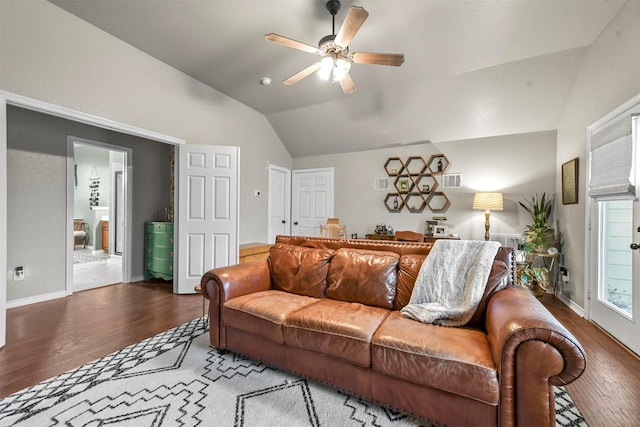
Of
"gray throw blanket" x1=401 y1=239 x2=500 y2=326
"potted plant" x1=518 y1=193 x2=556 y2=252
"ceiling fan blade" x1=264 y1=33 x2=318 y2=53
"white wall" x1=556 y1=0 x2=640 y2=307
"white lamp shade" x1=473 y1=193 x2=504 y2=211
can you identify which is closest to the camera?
"gray throw blanket" x1=401 y1=239 x2=500 y2=326

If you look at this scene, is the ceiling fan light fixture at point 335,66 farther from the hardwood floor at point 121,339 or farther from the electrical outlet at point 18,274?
the electrical outlet at point 18,274

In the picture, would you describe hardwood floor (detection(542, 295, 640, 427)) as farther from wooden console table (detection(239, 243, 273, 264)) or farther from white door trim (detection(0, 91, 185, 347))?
white door trim (detection(0, 91, 185, 347))

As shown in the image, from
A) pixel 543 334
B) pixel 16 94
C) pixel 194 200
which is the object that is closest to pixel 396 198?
pixel 194 200

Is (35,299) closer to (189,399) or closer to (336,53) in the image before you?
(189,399)

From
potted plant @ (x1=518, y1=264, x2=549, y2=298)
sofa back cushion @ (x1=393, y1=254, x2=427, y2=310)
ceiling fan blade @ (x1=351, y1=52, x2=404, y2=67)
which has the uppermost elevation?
ceiling fan blade @ (x1=351, y1=52, x2=404, y2=67)

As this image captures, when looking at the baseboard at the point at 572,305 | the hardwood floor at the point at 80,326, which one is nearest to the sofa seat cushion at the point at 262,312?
the hardwood floor at the point at 80,326

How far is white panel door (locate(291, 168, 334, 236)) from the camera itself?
589cm

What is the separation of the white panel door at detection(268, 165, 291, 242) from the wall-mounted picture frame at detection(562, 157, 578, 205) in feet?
15.1

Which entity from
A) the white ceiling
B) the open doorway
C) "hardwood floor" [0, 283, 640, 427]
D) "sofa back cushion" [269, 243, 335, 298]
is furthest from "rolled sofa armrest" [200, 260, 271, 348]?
the open doorway

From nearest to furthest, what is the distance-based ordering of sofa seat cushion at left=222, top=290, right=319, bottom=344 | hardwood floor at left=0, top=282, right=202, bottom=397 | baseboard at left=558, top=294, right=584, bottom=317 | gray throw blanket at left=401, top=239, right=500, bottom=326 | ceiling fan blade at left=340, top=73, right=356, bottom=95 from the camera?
gray throw blanket at left=401, top=239, right=500, bottom=326, sofa seat cushion at left=222, top=290, right=319, bottom=344, hardwood floor at left=0, top=282, right=202, bottom=397, ceiling fan blade at left=340, top=73, right=356, bottom=95, baseboard at left=558, top=294, right=584, bottom=317

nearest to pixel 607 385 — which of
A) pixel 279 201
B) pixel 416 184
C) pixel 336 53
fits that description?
pixel 336 53

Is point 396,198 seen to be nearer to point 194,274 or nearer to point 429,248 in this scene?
point 429,248

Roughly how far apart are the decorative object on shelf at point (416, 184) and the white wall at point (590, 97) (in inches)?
62.8

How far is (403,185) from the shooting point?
16.9 feet
